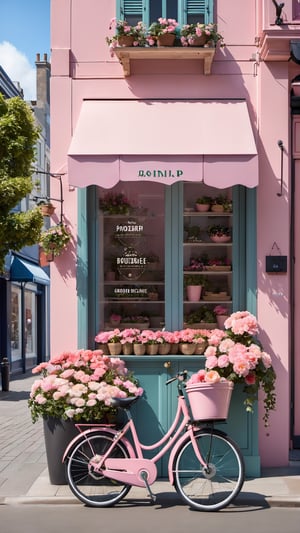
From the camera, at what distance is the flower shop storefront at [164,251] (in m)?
9.00

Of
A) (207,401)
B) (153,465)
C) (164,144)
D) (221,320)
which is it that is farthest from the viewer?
(221,320)

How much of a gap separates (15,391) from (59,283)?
1164cm

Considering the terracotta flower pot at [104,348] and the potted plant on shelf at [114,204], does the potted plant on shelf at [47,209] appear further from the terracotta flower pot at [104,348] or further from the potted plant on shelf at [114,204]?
the terracotta flower pot at [104,348]

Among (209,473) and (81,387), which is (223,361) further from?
(81,387)

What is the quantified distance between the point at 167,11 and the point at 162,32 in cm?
63

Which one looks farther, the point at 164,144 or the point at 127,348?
the point at 127,348

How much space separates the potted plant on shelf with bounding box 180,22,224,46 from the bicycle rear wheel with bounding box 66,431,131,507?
4.48 m

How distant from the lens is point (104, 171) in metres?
8.56

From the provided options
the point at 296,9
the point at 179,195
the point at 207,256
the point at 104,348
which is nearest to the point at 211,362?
the point at 104,348

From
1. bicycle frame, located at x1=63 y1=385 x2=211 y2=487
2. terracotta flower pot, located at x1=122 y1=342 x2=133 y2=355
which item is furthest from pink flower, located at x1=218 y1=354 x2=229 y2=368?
terracotta flower pot, located at x1=122 y1=342 x2=133 y2=355

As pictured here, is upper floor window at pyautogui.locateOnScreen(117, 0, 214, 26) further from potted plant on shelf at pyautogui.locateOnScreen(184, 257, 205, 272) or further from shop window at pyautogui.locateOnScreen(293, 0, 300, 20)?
potted plant on shelf at pyautogui.locateOnScreen(184, 257, 205, 272)

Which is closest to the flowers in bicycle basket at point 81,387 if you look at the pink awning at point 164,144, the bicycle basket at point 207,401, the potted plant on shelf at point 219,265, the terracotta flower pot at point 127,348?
the terracotta flower pot at point 127,348

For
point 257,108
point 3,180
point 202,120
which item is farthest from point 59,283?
point 3,180

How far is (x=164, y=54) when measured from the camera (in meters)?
9.36
